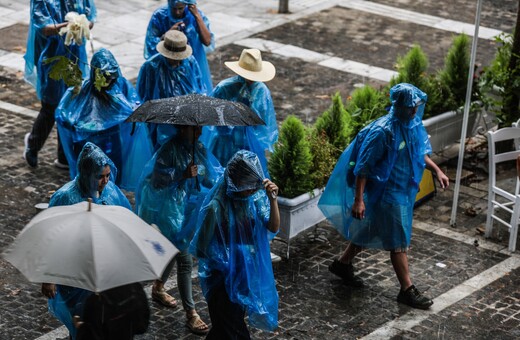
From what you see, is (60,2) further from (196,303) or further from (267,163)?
(196,303)

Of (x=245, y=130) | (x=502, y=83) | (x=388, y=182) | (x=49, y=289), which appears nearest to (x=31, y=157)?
(x=245, y=130)

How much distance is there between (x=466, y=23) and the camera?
17.1 meters

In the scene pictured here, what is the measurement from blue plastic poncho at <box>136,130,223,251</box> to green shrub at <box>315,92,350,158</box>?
204 cm

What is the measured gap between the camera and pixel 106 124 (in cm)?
973

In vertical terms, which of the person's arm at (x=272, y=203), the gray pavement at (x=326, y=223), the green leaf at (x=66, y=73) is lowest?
the gray pavement at (x=326, y=223)

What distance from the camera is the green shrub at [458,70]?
A: 12.0 meters

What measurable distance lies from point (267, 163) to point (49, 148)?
316cm

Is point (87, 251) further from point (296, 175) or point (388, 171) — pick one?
point (296, 175)

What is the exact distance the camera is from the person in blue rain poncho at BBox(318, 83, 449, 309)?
341 inches

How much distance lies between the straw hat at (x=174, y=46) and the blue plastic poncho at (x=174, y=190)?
6.40 ft

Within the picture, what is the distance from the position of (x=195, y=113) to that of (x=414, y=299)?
95.6 inches

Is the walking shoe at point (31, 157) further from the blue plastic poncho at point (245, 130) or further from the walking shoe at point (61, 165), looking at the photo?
the blue plastic poncho at point (245, 130)

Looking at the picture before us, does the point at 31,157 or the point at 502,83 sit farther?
the point at 502,83

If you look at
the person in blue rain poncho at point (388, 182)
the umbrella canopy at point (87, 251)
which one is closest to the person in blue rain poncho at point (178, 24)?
the person in blue rain poncho at point (388, 182)
